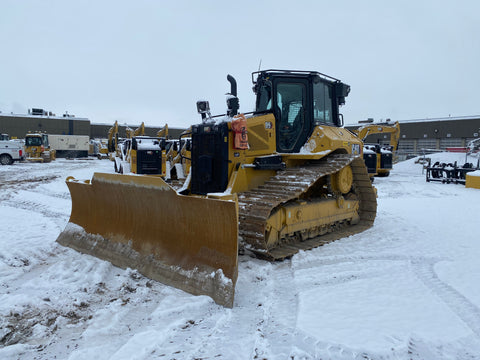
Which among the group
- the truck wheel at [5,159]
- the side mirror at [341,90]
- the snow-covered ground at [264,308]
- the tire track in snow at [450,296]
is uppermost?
the side mirror at [341,90]

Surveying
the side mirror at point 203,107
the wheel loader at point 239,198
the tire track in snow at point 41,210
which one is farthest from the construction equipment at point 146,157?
the side mirror at point 203,107

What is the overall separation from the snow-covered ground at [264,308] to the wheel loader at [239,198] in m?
0.29

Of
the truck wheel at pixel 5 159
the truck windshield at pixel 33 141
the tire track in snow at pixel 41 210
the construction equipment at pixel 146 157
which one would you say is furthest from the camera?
the truck windshield at pixel 33 141

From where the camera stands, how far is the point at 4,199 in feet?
33.8

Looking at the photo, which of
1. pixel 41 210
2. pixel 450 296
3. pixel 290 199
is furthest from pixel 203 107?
pixel 41 210

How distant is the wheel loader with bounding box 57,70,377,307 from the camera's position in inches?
159

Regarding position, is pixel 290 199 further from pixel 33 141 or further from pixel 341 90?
pixel 33 141

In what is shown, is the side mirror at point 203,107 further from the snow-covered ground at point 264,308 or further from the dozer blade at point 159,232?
the snow-covered ground at point 264,308

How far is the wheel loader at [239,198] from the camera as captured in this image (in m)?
4.04

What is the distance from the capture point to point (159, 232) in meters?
4.54

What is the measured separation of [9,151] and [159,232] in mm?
27118

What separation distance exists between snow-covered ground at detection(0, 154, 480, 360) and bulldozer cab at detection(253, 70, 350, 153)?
2.00 m

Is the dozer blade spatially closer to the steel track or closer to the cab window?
the steel track

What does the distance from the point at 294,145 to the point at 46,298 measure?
4346 mm
